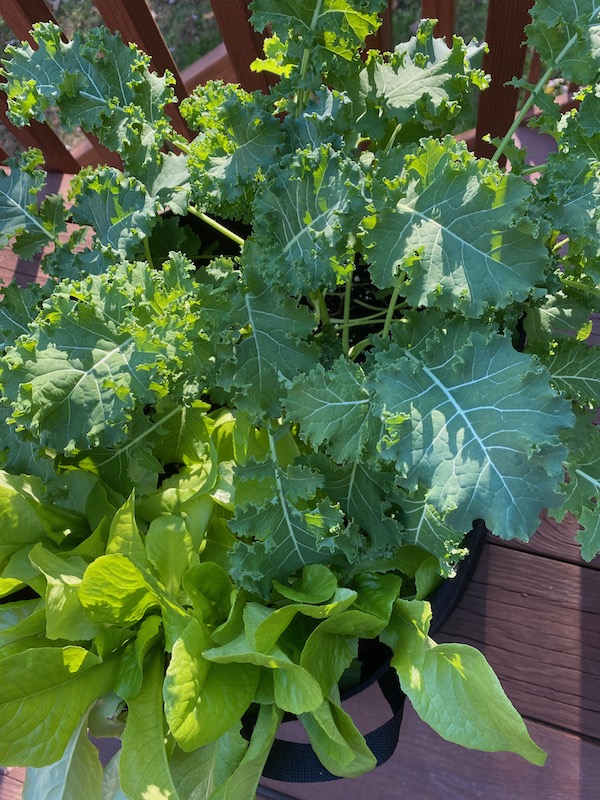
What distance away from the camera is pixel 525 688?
0.76 meters

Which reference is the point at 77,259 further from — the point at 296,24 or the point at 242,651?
the point at 242,651

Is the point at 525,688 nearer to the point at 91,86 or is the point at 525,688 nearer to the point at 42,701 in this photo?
the point at 42,701

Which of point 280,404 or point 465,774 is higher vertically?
point 280,404

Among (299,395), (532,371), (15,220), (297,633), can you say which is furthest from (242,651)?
(15,220)

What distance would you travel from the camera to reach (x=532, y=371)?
1.63ft

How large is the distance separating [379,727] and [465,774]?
187 millimetres

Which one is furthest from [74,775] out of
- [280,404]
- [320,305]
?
[320,305]

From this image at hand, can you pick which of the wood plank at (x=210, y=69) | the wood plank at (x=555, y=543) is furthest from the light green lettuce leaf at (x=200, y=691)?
the wood plank at (x=210, y=69)

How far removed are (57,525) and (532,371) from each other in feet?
1.52

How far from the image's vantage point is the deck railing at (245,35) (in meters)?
0.86

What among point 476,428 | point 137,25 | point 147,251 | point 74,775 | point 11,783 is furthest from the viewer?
point 137,25

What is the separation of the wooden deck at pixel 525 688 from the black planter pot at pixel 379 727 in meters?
0.14

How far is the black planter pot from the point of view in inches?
24.1

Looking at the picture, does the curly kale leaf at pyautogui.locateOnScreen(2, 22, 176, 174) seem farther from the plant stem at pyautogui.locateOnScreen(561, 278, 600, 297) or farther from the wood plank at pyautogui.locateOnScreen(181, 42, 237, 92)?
the wood plank at pyautogui.locateOnScreen(181, 42, 237, 92)
